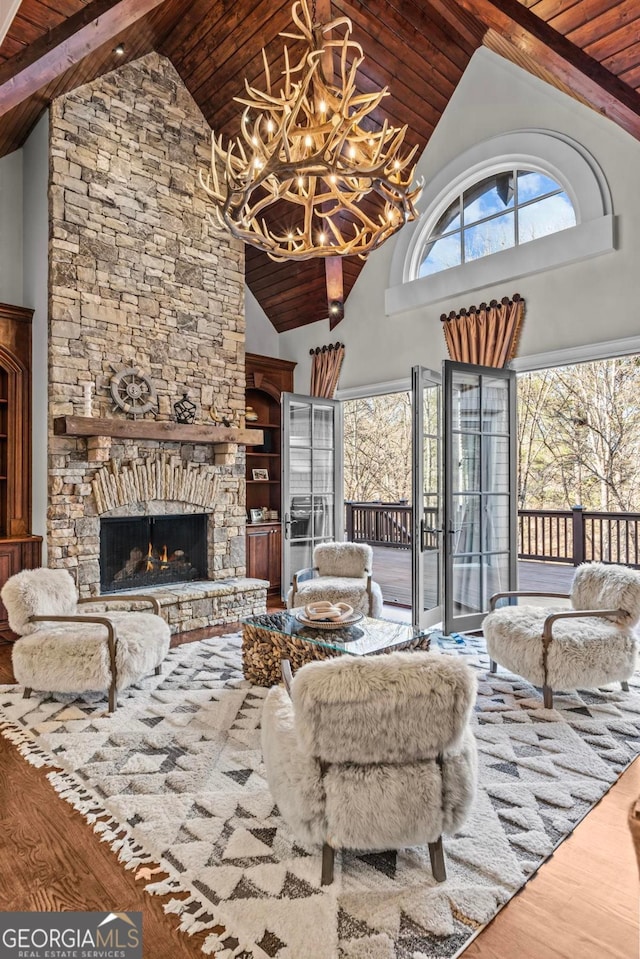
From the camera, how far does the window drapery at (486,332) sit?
504 centimetres

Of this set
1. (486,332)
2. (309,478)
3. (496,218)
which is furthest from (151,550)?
(496,218)

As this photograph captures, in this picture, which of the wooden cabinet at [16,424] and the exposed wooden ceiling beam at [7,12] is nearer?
the exposed wooden ceiling beam at [7,12]

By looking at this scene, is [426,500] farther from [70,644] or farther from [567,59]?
[567,59]

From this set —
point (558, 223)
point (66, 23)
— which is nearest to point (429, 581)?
point (558, 223)

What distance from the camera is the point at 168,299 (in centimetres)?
554

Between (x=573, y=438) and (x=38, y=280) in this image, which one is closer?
(x=38, y=280)

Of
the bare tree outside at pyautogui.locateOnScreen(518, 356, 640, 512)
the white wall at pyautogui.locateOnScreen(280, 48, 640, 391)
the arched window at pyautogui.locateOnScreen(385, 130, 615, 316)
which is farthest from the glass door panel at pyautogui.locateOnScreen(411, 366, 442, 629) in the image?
the bare tree outside at pyautogui.locateOnScreen(518, 356, 640, 512)

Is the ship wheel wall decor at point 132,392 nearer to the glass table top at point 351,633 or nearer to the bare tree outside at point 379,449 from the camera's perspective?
the glass table top at point 351,633

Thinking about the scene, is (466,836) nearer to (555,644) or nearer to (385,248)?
(555,644)

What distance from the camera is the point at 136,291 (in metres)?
5.29

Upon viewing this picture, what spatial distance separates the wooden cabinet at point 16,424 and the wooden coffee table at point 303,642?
2.60 m

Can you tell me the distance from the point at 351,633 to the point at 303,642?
30 centimetres

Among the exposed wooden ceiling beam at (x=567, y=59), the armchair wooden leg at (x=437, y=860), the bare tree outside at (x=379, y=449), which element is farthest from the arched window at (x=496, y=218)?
the bare tree outside at (x=379, y=449)

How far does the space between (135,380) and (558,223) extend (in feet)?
13.2
